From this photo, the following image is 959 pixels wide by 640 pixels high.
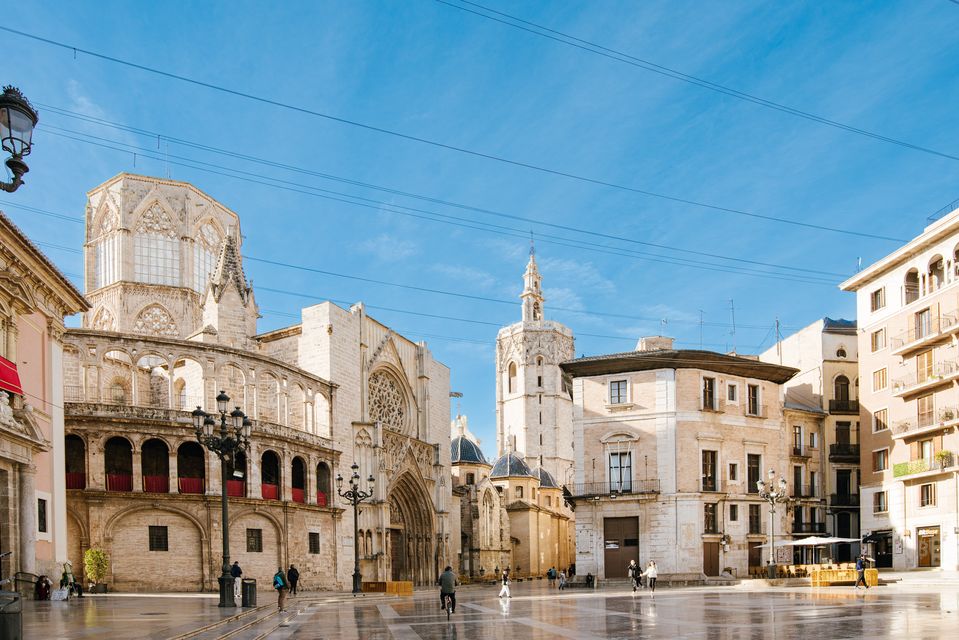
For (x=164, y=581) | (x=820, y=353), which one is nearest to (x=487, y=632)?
(x=164, y=581)

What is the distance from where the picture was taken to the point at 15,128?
878cm

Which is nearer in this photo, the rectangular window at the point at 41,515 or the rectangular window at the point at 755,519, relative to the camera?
the rectangular window at the point at 41,515

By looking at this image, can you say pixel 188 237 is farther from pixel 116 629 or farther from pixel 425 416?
pixel 116 629

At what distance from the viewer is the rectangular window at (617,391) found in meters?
47.4

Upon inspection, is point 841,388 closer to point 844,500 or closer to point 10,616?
point 844,500

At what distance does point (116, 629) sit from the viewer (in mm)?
16234

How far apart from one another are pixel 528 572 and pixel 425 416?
28.0 metres

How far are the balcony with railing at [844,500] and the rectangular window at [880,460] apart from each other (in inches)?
189

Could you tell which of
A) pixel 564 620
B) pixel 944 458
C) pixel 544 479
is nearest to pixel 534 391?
pixel 544 479

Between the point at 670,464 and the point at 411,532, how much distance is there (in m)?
20.8

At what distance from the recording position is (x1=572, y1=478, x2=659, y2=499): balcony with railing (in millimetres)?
45344

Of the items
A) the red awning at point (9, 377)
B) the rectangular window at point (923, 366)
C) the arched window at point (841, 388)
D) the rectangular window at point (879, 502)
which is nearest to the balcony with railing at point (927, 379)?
the rectangular window at point (923, 366)

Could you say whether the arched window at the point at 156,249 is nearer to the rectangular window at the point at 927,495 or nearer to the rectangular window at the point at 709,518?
the rectangular window at the point at 709,518

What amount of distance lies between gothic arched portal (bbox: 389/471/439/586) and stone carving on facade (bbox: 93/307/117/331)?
21.4 metres
